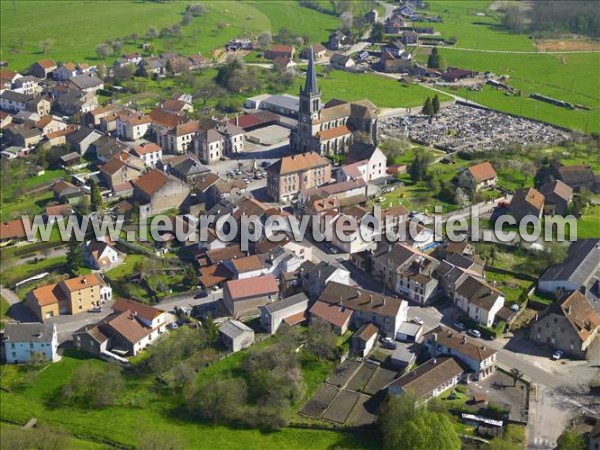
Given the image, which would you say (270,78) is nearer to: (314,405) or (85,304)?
(85,304)

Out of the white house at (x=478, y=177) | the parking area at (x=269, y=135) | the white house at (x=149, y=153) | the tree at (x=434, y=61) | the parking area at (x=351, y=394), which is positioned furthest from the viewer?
the tree at (x=434, y=61)

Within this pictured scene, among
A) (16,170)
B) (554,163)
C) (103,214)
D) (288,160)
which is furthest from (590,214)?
(16,170)

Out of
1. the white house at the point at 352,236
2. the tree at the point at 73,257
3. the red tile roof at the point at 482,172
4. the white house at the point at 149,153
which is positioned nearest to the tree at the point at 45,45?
the white house at the point at 149,153

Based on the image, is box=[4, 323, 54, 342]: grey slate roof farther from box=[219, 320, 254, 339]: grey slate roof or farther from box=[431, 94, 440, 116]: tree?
box=[431, 94, 440, 116]: tree

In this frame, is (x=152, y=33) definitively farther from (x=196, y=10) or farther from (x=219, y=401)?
(x=219, y=401)

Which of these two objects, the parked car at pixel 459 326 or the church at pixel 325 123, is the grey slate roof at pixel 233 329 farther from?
the church at pixel 325 123

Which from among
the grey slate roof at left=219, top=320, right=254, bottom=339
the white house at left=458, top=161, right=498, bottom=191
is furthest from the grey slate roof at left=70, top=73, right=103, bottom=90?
the grey slate roof at left=219, top=320, right=254, bottom=339
